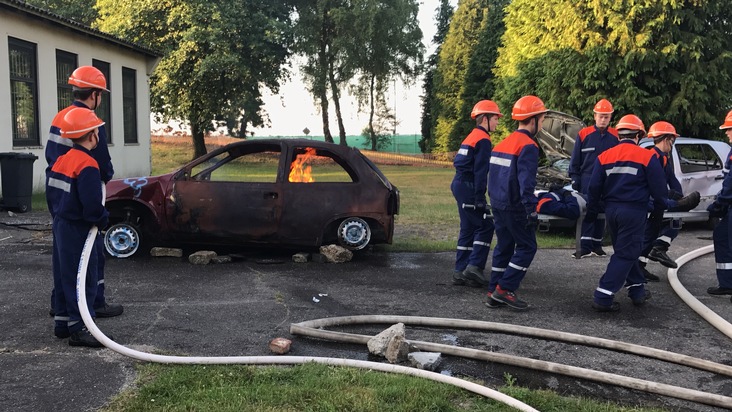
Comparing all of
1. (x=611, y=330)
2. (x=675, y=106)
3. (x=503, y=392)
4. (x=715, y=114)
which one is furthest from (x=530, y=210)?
(x=715, y=114)

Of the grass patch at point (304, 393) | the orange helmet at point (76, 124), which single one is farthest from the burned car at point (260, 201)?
the grass patch at point (304, 393)

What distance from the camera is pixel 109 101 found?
17.8 meters

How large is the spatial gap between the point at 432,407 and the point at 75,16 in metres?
34.2

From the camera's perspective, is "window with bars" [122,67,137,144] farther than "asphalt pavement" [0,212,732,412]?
Yes

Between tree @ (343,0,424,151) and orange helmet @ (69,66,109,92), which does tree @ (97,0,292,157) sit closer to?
tree @ (343,0,424,151)

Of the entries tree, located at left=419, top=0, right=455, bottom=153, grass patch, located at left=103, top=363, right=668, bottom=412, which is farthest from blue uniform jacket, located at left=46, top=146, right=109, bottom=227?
tree, located at left=419, top=0, right=455, bottom=153

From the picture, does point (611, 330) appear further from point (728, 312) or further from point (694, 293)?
point (694, 293)

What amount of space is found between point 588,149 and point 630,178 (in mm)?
2680

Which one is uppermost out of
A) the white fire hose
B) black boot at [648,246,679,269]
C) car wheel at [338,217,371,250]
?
car wheel at [338,217,371,250]

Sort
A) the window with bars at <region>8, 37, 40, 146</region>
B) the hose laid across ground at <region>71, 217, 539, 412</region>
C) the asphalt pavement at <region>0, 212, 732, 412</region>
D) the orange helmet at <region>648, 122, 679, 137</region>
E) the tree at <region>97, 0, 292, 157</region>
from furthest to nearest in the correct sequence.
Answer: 1. the tree at <region>97, 0, 292, 157</region>
2. the window with bars at <region>8, 37, 40, 146</region>
3. the orange helmet at <region>648, 122, 679, 137</region>
4. the asphalt pavement at <region>0, 212, 732, 412</region>
5. the hose laid across ground at <region>71, 217, 539, 412</region>

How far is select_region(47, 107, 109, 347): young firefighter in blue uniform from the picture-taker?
455 cm

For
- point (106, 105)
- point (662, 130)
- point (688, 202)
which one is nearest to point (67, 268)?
point (688, 202)

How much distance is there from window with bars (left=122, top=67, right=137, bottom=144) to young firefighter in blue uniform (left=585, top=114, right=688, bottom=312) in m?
16.4

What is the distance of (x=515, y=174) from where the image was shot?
5.76 metres
